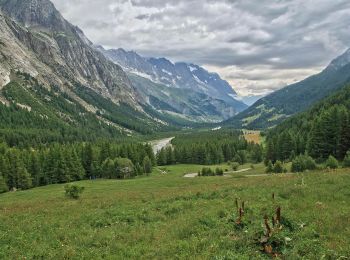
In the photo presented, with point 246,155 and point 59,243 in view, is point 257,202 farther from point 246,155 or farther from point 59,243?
point 246,155

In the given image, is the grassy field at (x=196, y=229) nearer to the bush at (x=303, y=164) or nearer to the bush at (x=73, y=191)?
the bush at (x=73, y=191)

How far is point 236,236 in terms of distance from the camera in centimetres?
1919

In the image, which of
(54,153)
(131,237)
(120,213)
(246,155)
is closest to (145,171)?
(54,153)

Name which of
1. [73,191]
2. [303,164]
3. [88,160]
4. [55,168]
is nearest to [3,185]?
[55,168]

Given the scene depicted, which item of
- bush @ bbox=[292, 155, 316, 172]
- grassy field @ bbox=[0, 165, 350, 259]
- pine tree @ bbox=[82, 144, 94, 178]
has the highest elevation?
pine tree @ bbox=[82, 144, 94, 178]

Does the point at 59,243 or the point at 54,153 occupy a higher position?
the point at 54,153

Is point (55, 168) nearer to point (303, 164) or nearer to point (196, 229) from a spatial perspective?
point (303, 164)

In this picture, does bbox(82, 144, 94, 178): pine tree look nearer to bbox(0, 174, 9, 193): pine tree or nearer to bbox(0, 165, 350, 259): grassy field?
bbox(0, 174, 9, 193): pine tree

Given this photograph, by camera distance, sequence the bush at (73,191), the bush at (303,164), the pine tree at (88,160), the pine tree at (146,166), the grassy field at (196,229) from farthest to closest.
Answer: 1. the pine tree at (88,160)
2. the pine tree at (146,166)
3. the bush at (303,164)
4. the bush at (73,191)
5. the grassy field at (196,229)

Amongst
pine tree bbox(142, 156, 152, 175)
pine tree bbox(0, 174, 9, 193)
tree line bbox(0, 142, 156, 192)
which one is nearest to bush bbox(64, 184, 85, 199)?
pine tree bbox(0, 174, 9, 193)

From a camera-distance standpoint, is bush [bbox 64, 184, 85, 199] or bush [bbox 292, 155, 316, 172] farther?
bush [bbox 292, 155, 316, 172]

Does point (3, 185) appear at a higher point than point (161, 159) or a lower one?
lower

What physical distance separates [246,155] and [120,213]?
141 meters

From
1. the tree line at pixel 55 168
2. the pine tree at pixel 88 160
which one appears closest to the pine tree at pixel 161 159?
the tree line at pixel 55 168
